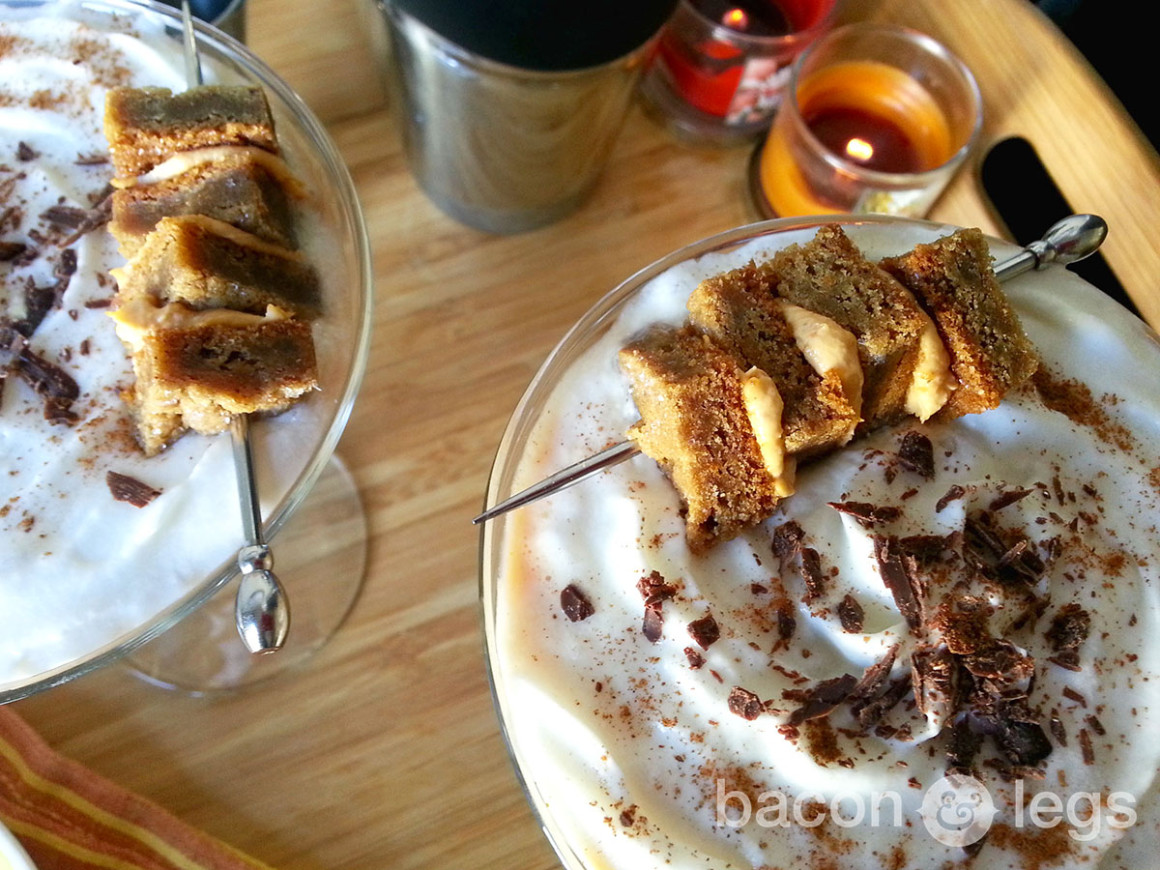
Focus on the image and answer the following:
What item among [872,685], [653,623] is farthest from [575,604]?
[872,685]

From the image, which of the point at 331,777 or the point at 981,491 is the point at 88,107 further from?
the point at 981,491

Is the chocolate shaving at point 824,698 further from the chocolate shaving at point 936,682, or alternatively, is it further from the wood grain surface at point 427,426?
the wood grain surface at point 427,426

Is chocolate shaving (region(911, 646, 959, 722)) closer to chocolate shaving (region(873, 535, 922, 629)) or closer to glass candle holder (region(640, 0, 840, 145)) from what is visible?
chocolate shaving (region(873, 535, 922, 629))

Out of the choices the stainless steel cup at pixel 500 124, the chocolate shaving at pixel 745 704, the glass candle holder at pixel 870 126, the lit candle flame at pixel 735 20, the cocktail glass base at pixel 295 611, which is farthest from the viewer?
the lit candle flame at pixel 735 20

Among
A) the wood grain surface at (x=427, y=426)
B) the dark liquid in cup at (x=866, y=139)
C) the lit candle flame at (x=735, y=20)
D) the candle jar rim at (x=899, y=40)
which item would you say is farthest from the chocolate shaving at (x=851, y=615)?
the lit candle flame at (x=735, y=20)

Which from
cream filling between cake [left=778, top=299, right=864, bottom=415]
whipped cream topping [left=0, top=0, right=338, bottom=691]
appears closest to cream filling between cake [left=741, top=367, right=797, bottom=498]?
cream filling between cake [left=778, top=299, right=864, bottom=415]

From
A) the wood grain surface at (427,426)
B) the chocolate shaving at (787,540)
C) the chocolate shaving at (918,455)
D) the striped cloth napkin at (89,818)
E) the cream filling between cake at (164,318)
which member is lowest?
the striped cloth napkin at (89,818)
